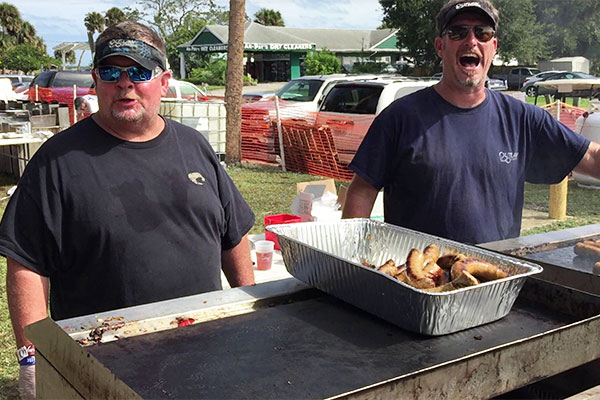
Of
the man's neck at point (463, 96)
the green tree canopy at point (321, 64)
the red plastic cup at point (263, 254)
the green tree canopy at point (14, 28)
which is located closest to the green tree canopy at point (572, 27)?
the green tree canopy at point (321, 64)

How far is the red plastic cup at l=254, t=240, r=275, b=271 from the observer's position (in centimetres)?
442

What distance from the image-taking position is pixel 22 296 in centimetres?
216

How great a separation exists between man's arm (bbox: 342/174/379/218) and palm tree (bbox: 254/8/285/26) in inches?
2601

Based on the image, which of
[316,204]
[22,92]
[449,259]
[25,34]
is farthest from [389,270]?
[25,34]

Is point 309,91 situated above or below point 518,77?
below

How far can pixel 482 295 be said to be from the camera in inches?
62.7

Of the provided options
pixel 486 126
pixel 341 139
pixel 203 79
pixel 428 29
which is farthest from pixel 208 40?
pixel 486 126

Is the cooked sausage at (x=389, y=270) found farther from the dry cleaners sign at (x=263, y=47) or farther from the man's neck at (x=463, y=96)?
the dry cleaners sign at (x=263, y=47)

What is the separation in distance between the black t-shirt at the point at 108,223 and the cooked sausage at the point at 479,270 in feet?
3.41

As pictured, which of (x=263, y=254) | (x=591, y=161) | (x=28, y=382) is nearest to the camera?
(x=28, y=382)

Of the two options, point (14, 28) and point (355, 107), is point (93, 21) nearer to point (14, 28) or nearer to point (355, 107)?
point (14, 28)

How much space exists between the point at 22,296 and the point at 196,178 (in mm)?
750

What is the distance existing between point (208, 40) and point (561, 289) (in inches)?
1864

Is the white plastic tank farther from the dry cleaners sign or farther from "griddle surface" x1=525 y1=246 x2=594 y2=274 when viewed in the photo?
the dry cleaners sign
